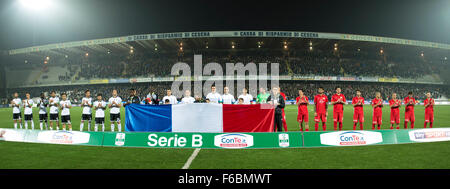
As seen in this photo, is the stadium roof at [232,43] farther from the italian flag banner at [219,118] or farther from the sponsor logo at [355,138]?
the sponsor logo at [355,138]

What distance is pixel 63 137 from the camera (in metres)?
6.75

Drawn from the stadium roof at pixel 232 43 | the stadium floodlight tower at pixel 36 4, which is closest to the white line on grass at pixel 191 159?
the stadium roof at pixel 232 43

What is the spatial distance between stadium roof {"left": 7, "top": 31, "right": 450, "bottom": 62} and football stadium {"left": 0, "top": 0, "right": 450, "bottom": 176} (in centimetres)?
17

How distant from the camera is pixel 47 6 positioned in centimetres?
2791

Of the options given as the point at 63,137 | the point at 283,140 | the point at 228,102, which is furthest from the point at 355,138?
the point at 63,137

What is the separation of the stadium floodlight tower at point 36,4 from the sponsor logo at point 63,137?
98.3 feet

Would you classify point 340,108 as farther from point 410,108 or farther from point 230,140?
point 230,140

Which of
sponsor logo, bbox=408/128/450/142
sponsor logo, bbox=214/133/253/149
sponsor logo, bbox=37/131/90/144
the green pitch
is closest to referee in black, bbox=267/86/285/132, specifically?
the green pitch

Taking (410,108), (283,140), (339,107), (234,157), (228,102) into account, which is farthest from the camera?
(410,108)

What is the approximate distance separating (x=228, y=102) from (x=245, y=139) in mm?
3241

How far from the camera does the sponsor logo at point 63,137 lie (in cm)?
660
